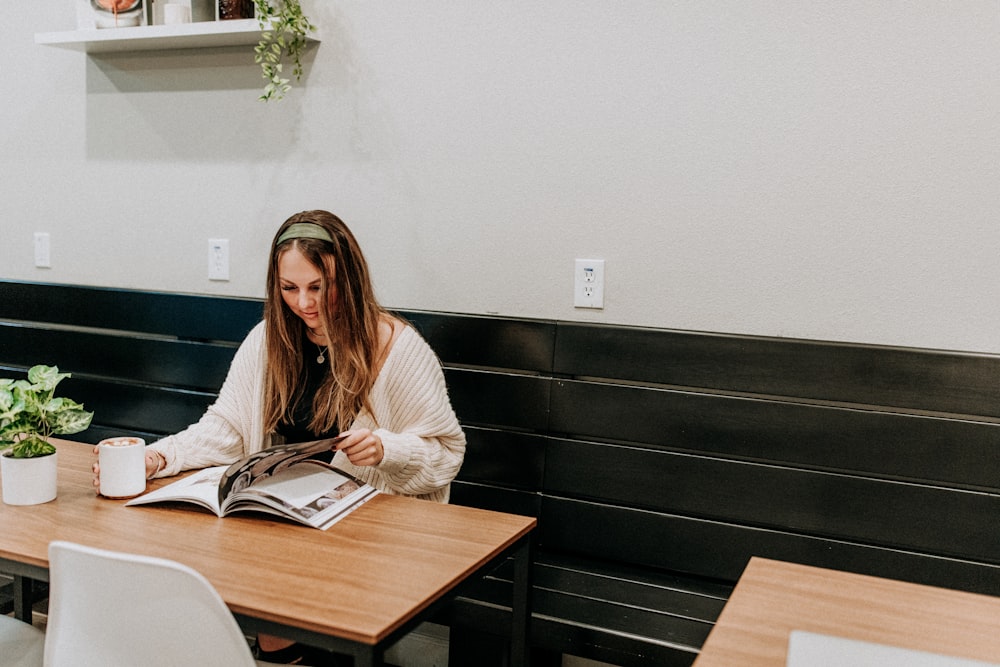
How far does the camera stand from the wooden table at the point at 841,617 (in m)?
1.20

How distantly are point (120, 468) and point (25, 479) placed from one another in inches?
6.3

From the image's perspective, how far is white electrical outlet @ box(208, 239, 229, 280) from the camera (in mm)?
2754

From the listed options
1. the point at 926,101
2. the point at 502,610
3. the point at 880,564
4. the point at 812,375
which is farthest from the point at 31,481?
the point at 926,101

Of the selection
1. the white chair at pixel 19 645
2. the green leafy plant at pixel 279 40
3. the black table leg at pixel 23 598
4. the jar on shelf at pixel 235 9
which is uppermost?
the jar on shelf at pixel 235 9

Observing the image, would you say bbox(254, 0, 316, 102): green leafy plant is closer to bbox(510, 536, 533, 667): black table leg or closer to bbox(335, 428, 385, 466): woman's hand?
bbox(335, 428, 385, 466): woman's hand

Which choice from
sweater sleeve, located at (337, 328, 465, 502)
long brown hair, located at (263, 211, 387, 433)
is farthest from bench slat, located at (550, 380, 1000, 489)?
long brown hair, located at (263, 211, 387, 433)

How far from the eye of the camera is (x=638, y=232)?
7.47 feet

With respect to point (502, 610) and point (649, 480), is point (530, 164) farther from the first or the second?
point (502, 610)

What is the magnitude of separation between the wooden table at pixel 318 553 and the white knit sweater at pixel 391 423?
0.64 feet

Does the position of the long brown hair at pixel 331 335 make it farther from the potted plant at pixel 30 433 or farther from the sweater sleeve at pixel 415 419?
the potted plant at pixel 30 433

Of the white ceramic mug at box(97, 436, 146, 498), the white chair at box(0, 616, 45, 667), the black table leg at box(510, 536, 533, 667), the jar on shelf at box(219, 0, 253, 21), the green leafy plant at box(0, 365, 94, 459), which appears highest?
the jar on shelf at box(219, 0, 253, 21)

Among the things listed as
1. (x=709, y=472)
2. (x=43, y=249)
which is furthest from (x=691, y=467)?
(x=43, y=249)

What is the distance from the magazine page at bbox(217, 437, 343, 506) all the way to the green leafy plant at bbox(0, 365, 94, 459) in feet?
1.06

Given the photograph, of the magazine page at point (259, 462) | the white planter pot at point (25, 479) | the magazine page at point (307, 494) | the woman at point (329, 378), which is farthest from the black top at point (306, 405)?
the white planter pot at point (25, 479)
